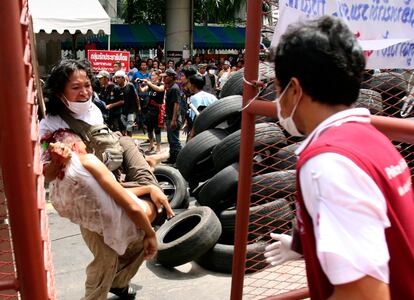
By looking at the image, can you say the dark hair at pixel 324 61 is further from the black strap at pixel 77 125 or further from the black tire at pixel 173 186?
the black tire at pixel 173 186

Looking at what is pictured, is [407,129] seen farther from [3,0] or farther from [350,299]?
[3,0]

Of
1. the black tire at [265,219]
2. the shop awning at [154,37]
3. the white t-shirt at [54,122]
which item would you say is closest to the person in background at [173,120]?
the black tire at [265,219]

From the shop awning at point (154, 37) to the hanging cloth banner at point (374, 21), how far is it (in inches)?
862

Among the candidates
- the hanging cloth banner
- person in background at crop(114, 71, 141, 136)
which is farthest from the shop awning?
the hanging cloth banner

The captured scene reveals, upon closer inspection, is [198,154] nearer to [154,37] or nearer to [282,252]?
[282,252]

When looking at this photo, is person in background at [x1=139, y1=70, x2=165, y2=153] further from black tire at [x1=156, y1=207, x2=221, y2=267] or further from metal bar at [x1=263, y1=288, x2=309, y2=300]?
metal bar at [x1=263, y1=288, x2=309, y2=300]

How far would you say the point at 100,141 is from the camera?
294 cm

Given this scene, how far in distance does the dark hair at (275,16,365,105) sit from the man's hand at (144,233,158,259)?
1819 mm

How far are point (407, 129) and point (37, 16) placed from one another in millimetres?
10714

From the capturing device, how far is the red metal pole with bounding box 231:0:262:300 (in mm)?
2236

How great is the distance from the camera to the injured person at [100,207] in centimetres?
268

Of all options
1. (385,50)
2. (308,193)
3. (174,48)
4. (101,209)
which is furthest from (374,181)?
(174,48)

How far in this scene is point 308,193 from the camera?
48.8 inches

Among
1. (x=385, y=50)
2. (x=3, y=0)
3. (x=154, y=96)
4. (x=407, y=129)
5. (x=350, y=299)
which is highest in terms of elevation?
(x=3, y=0)
